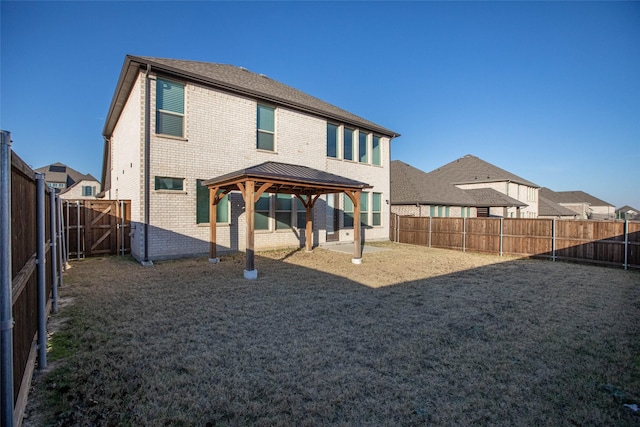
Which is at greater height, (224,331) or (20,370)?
(20,370)

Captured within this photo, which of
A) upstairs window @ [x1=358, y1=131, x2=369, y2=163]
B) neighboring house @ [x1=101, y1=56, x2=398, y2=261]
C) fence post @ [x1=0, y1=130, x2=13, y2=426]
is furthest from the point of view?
upstairs window @ [x1=358, y1=131, x2=369, y2=163]

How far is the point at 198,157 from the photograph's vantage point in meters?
10.8

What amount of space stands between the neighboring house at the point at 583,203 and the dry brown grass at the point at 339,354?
67.8 metres

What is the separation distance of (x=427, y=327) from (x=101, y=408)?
4190mm

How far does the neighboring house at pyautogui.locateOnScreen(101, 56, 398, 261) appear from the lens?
9.85 m

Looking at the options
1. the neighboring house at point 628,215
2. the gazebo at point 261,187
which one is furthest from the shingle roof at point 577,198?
the gazebo at point 261,187

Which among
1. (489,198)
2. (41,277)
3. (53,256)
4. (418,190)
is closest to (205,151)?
(53,256)

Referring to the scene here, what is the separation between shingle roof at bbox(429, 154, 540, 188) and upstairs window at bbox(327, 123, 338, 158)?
21986 mm

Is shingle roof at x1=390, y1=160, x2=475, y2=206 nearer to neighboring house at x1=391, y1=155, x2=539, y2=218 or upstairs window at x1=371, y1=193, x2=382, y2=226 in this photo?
neighboring house at x1=391, y1=155, x2=539, y2=218

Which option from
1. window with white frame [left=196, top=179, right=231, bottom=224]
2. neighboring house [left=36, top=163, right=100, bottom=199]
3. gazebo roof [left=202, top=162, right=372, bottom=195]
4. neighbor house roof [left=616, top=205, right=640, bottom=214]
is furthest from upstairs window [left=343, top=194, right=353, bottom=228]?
neighbor house roof [left=616, top=205, right=640, bottom=214]

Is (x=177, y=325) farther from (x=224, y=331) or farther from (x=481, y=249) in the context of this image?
(x=481, y=249)

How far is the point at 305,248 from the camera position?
13.2 meters

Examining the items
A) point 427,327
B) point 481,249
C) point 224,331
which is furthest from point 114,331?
point 481,249

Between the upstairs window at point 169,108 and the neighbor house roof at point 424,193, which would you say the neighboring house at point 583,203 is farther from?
the upstairs window at point 169,108
